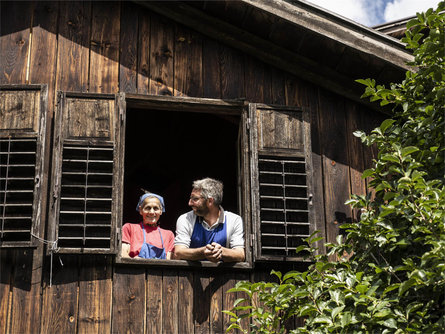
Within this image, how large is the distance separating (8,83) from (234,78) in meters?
1.87

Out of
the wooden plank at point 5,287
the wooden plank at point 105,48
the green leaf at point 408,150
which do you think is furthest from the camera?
the wooden plank at point 105,48

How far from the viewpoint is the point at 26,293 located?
573 centimetres

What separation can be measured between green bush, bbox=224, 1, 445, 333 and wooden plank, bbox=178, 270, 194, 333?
638mm

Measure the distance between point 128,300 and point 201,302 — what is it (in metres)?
0.54

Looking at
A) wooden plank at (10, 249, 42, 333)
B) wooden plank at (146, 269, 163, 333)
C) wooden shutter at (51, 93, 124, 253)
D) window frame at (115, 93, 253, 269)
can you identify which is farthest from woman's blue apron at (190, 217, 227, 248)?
wooden plank at (10, 249, 42, 333)

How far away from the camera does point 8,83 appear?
21.1 feet

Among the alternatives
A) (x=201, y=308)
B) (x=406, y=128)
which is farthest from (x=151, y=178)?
(x=406, y=128)

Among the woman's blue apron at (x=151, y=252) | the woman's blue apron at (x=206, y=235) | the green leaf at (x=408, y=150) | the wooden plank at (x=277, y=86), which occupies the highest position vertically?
the wooden plank at (x=277, y=86)

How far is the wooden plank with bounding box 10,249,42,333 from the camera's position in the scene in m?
5.65

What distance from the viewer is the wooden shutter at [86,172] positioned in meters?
5.89

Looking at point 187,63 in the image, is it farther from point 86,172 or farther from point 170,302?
point 170,302

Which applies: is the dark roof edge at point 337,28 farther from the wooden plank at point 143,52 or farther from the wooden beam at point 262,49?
the wooden plank at point 143,52

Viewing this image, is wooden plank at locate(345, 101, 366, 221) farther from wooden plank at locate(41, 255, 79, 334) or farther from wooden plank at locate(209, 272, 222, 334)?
wooden plank at locate(41, 255, 79, 334)

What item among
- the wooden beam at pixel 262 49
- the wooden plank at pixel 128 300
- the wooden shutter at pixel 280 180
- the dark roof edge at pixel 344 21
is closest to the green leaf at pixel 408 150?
the wooden shutter at pixel 280 180
